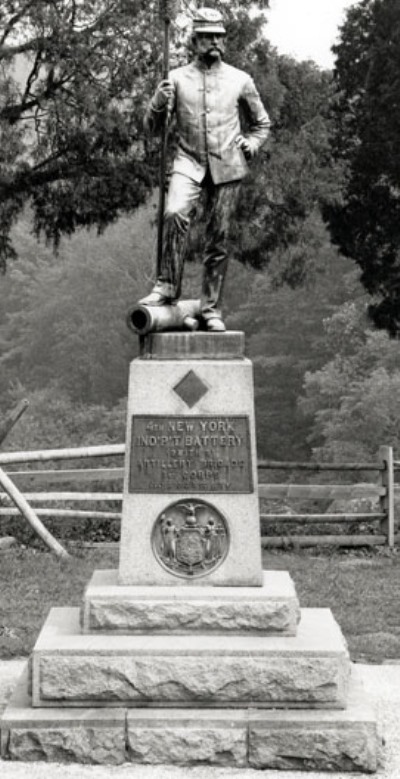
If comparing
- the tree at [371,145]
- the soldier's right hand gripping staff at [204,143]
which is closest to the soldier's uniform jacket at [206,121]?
the soldier's right hand gripping staff at [204,143]

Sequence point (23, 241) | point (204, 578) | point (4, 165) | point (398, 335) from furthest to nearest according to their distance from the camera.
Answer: point (23, 241), point (398, 335), point (4, 165), point (204, 578)

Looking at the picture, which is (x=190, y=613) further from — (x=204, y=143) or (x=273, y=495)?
(x=273, y=495)

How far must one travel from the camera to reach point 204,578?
822 cm

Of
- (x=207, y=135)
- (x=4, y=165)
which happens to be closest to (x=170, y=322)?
(x=207, y=135)

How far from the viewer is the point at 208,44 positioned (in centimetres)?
842

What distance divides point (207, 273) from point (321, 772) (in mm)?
2792

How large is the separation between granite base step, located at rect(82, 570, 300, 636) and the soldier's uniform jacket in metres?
2.26

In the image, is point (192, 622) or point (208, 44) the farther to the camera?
point (208, 44)

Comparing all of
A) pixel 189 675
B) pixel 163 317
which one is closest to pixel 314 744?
pixel 189 675

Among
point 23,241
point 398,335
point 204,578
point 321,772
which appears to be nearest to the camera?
point 321,772

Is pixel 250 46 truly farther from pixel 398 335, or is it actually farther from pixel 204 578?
pixel 204 578

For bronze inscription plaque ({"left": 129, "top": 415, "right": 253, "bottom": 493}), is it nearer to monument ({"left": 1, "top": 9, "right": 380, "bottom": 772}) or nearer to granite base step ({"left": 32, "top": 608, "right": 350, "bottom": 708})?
monument ({"left": 1, "top": 9, "right": 380, "bottom": 772})

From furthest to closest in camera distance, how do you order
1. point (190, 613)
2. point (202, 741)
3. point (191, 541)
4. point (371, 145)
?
point (371, 145)
point (191, 541)
point (190, 613)
point (202, 741)

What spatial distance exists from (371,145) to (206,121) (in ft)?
50.6
